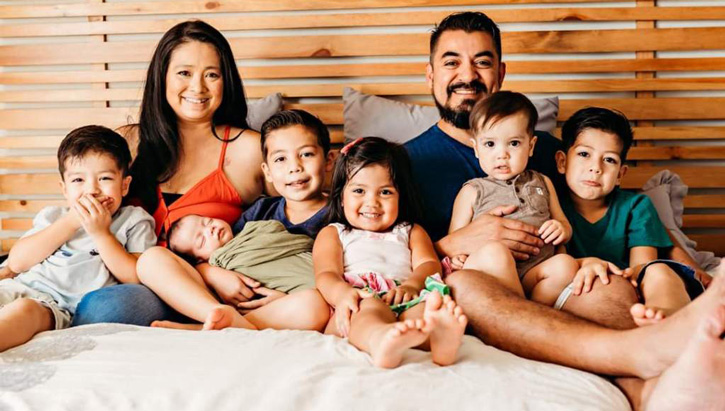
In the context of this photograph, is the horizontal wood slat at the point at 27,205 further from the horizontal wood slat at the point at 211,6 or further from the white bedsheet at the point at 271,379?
the white bedsheet at the point at 271,379

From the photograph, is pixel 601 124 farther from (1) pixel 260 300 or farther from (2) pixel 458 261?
(1) pixel 260 300

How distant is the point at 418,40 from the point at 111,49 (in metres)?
1.23

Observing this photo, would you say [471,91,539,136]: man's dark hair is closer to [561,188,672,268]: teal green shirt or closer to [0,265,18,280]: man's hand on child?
[561,188,672,268]: teal green shirt

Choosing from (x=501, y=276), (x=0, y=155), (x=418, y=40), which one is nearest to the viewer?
(x=501, y=276)

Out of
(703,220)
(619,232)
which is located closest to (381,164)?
(619,232)

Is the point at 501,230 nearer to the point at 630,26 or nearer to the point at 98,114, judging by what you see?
the point at 630,26

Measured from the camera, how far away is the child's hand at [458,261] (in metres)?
1.87

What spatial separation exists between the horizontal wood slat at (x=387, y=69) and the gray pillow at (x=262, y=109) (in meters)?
0.18

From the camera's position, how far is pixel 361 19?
2695mm

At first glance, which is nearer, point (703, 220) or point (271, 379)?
point (271, 379)

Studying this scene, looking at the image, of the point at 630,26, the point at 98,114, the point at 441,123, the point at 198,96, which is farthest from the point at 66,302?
the point at 630,26

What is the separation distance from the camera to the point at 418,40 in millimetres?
2676

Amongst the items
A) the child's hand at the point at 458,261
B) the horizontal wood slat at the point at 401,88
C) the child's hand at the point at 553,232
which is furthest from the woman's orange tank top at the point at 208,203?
the child's hand at the point at 553,232

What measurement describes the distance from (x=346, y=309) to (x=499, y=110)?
734 mm
